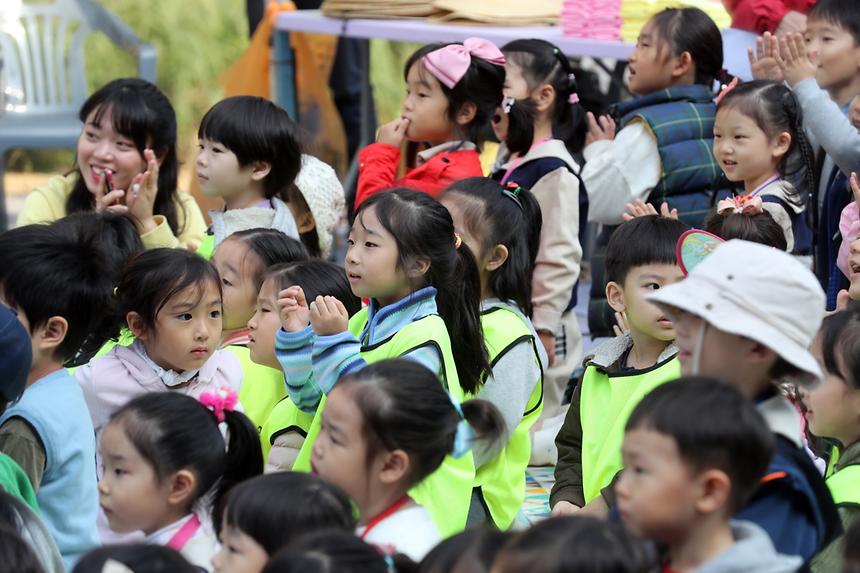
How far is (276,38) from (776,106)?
3.35m

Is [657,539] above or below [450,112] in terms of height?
above

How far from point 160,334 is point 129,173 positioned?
1363 millimetres

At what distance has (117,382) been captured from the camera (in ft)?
10.5

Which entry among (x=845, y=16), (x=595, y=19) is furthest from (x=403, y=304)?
(x=595, y=19)

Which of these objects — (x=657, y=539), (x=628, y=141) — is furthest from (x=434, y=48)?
(x=657, y=539)

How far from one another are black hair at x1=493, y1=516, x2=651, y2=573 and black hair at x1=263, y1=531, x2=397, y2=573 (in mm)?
223

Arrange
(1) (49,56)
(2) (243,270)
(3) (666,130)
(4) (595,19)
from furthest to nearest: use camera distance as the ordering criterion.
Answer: (1) (49,56) < (4) (595,19) < (3) (666,130) < (2) (243,270)

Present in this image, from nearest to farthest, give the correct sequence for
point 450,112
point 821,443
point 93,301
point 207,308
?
point 93,301 < point 207,308 < point 821,443 < point 450,112

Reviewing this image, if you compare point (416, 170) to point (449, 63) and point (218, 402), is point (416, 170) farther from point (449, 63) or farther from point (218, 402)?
point (218, 402)

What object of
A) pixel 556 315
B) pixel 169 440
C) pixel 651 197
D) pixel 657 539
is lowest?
pixel 556 315

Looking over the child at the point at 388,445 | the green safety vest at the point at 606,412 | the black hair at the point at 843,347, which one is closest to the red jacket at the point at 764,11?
the green safety vest at the point at 606,412

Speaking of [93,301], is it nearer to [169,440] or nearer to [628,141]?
[169,440]

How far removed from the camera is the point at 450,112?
4426 millimetres

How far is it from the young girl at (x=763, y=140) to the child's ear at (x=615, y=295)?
924mm
